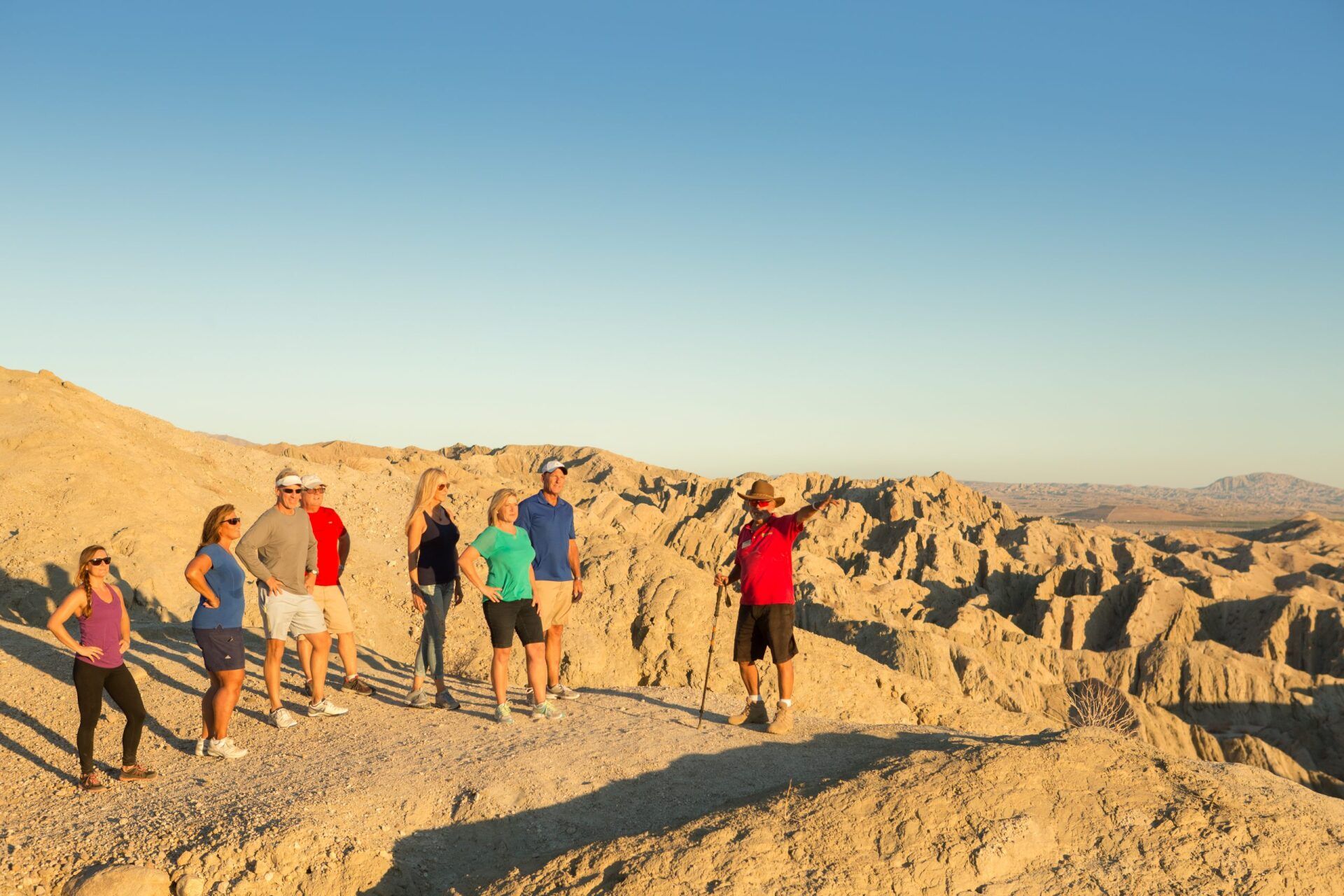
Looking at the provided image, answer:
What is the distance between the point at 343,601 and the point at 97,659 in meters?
2.13

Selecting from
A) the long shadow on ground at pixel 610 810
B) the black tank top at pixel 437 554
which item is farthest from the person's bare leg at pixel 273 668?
the long shadow on ground at pixel 610 810

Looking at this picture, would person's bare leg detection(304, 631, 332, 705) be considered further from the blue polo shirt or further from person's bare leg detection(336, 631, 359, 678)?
the blue polo shirt

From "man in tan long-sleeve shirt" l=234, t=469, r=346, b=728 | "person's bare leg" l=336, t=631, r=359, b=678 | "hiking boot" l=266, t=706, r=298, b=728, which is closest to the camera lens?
"man in tan long-sleeve shirt" l=234, t=469, r=346, b=728

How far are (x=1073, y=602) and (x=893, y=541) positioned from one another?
442 inches

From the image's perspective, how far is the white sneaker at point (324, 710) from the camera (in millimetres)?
7066

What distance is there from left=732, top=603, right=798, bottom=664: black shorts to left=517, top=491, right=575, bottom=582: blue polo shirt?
156 centimetres

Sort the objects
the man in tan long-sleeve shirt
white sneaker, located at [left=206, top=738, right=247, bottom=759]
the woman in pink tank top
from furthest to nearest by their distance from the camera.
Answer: the man in tan long-sleeve shirt
white sneaker, located at [left=206, top=738, right=247, bottom=759]
the woman in pink tank top

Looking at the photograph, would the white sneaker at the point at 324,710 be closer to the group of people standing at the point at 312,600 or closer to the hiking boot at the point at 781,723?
the group of people standing at the point at 312,600

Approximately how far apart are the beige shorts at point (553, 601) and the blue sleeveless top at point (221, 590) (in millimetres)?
2180

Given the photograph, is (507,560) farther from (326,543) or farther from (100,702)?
(100,702)

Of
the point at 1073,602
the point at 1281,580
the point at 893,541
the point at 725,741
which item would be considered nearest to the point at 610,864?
the point at 725,741

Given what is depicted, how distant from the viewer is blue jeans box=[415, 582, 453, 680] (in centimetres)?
745

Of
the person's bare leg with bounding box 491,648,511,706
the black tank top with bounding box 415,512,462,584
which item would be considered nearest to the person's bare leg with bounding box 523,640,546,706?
the person's bare leg with bounding box 491,648,511,706

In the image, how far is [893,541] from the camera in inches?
1684
